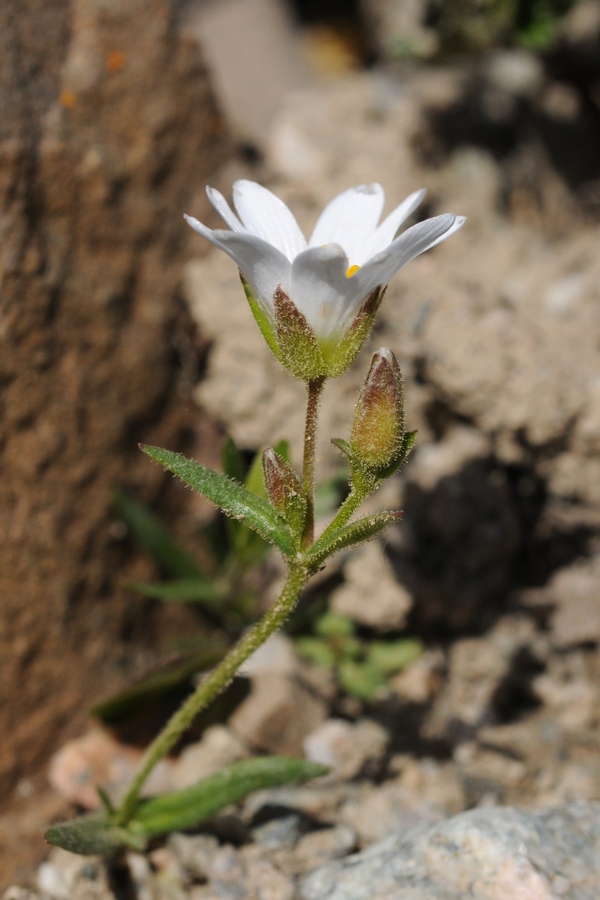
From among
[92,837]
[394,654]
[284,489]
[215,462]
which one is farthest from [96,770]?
[284,489]

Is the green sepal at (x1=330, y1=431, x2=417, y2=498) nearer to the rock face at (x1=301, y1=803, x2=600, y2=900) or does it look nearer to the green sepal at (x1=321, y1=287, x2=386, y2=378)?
the green sepal at (x1=321, y1=287, x2=386, y2=378)

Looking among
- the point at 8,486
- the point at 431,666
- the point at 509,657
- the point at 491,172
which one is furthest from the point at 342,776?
the point at 491,172

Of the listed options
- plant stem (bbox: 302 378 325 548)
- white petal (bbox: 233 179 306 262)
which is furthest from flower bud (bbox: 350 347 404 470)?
white petal (bbox: 233 179 306 262)

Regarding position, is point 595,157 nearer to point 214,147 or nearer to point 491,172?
point 491,172

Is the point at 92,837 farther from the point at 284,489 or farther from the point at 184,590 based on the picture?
the point at 284,489

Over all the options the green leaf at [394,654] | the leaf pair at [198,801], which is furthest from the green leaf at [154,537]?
the leaf pair at [198,801]

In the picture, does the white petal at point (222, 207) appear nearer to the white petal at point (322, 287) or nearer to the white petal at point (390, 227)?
the white petal at point (322, 287)
